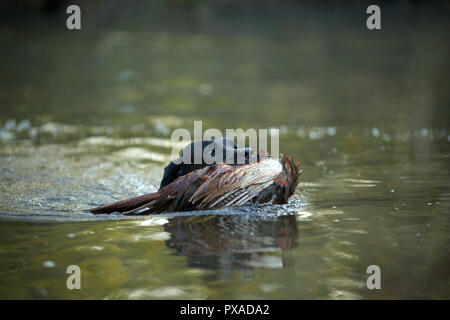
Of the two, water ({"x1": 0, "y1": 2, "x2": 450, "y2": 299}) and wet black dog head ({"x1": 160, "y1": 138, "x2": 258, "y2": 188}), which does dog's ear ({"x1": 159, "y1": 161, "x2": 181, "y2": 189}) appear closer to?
wet black dog head ({"x1": 160, "y1": 138, "x2": 258, "y2": 188})

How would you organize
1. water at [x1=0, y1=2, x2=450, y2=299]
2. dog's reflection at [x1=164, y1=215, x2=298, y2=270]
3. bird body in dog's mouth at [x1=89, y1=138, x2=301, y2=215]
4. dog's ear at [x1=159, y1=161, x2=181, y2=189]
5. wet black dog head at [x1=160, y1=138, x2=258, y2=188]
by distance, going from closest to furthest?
water at [x1=0, y1=2, x2=450, y2=299] → dog's reflection at [x1=164, y1=215, x2=298, y2=270] → bird body in dog's mouth at [x1=89, y1=138, x2=301, y2=215] → wet black dog head at [x1=160, y1=138, x2=258, y2=188] → dog's ear at [x1=159, y1=161, x2=181, y2=189]

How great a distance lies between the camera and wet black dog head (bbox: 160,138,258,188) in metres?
5.14

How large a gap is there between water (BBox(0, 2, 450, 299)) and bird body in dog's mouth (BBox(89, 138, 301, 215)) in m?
0.13

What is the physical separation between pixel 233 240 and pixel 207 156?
109 centimetres

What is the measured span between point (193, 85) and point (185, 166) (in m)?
8.03

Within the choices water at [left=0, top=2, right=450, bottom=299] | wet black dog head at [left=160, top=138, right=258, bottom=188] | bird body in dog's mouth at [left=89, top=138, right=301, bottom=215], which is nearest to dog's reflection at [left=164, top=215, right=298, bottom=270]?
water at [left=0, top=2, right=450, bottom=299]

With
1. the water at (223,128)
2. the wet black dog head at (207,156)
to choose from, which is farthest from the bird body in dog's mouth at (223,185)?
the water at (223,128)

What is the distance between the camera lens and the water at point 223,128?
387cm

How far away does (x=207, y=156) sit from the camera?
5316 millimetres

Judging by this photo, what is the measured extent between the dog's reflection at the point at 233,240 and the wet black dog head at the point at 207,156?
0.53 metres

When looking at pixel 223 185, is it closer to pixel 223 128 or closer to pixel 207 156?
pixel 207 156

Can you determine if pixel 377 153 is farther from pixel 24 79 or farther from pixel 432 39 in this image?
pixel 432 39

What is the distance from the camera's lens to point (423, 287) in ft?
11.8

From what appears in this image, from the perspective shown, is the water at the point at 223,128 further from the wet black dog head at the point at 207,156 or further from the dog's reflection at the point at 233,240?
the wet black dog head at the point at 207,156
